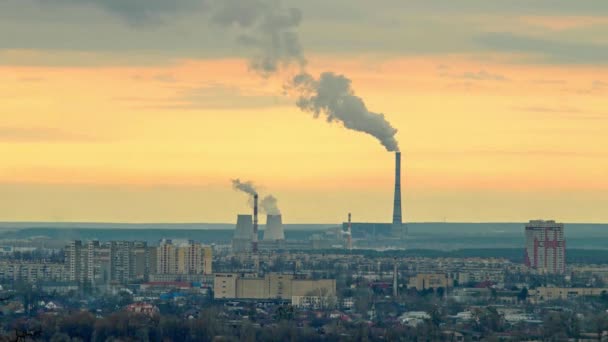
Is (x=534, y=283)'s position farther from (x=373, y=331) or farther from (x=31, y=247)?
(x=31, y=247)

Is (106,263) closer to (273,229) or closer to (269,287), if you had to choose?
(269,287)

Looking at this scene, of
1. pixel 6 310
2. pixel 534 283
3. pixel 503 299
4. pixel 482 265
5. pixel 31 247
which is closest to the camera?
pixel 6 310

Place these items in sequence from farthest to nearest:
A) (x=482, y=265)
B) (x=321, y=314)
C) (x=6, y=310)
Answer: (x=482, y=265) < (x=321, y=314) < (x=6, y=310)

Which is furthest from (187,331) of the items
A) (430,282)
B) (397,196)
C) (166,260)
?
(397,196)

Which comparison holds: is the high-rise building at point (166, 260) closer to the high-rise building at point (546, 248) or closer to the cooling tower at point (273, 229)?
the high-rise building at point (546, 248)

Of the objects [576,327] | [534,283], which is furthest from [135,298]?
[576,327]

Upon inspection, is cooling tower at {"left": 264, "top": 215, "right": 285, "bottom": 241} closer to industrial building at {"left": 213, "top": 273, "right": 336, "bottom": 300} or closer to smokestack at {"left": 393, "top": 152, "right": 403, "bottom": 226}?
smokestack at {"left": 393, "top": 152, "right": 403, "bottom": 226}

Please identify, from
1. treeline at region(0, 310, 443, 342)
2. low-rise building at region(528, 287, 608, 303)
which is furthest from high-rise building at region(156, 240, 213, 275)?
treeline at region(0, 310, 443, 342)

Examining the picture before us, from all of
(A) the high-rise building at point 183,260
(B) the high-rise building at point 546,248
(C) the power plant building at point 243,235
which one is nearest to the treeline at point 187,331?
(A) the high-rise building at point 183,260
